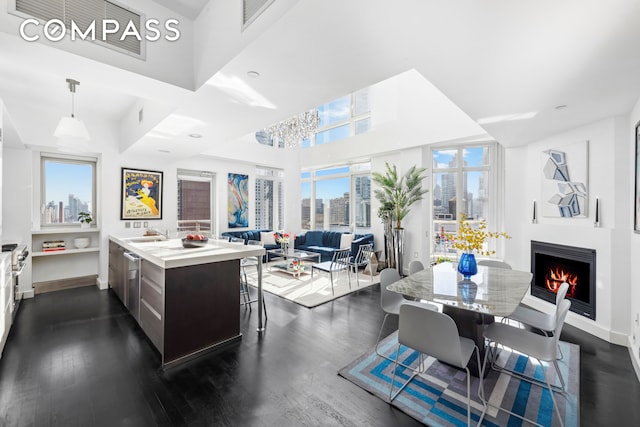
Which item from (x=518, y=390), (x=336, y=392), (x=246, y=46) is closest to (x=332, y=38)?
(x=246, y=46)

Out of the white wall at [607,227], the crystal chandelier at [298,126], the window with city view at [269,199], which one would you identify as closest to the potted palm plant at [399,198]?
the crystal chandelier at [298,126]

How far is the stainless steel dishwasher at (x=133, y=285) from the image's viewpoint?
311 cm

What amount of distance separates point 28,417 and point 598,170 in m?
5.68

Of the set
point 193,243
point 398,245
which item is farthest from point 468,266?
point 398,245

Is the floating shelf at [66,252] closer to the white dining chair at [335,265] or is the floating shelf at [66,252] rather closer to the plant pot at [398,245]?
the white dining chair at [335,265]

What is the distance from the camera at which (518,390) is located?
2135 mm

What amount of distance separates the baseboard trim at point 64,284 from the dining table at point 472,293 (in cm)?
558

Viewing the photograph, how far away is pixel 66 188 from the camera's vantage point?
4840mm

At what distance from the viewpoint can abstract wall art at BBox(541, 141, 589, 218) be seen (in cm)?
334

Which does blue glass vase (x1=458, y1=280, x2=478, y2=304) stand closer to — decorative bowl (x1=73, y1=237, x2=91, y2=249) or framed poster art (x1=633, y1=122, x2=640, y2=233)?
framed poster art (x1=633, y1=122, x2=640, y2=233)

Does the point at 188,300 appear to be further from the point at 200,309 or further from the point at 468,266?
the point at 468,266

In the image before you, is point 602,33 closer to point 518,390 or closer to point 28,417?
point 518,390

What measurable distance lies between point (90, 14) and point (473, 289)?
3531mm

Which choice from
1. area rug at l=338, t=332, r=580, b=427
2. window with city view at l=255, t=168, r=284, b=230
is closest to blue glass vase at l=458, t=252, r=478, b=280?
area rug at l=338, t=332, r=580, b=427
